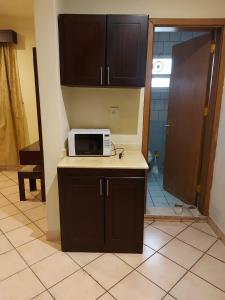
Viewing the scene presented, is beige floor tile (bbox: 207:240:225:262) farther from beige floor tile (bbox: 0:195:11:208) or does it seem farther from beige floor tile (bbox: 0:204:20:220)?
beige floor tile (bbox: 0:195:11:208)

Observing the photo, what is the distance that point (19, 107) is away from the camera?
12.9 ft

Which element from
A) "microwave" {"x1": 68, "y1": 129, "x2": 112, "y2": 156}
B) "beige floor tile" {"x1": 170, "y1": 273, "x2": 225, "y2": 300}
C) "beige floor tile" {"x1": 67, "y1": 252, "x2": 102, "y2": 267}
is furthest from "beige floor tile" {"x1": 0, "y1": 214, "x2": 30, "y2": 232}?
"beige floor tile" {"x1": 170, "y1": 273, "x2": 225, "y2": 300}

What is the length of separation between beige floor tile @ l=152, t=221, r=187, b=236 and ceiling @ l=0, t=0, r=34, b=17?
11.0ft

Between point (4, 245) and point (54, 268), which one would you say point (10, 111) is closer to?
point (4, 245)

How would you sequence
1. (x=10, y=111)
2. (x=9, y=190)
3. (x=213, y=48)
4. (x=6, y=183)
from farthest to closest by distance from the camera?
(x=10, y=111) → (x=6, y=183) → (x=9, y=190) → (x=213, y=48)

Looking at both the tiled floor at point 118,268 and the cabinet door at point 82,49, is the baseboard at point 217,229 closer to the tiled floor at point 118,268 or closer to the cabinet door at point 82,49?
the tiled floor at point 118,268

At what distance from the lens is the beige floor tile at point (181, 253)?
197cm

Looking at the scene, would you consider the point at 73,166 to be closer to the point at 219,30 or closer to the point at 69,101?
the point at 69,101

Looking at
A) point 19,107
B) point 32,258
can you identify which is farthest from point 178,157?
point 19,107

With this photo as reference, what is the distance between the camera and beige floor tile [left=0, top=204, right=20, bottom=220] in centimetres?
274

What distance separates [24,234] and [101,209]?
1.02 meters

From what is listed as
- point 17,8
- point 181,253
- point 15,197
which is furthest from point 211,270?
point 17,8

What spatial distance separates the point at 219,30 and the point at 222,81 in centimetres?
52

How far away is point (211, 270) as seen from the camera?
187 cm
